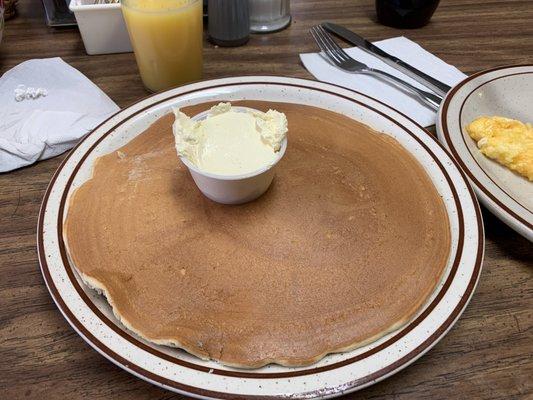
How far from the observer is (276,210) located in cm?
93

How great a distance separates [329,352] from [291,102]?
74 centimetres

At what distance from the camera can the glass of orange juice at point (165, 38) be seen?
48.5 inches

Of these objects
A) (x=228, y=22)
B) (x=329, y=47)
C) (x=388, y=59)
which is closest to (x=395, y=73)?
(x=388, y=59)

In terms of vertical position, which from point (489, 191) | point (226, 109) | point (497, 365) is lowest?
point (497, 365)

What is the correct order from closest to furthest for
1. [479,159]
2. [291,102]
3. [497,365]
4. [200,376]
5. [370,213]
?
[200,376] → [497,365] → [370,213] → [479,159] → [291,102]

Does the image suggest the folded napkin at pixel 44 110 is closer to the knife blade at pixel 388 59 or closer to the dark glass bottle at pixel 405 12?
the knife blade at pixel 388 59

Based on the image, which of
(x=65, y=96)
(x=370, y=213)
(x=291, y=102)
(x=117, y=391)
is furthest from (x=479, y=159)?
(x=65, y=96)

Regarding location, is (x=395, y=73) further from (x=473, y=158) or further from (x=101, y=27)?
(x=101, y=27)

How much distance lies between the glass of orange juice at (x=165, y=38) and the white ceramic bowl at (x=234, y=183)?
1.88ft

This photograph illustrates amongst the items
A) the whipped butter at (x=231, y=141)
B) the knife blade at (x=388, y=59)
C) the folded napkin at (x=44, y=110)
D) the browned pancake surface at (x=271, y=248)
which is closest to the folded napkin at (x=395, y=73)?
the knife blade at (x=388, y=59)

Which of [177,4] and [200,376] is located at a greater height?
[177,4]

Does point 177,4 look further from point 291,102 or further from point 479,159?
point 479,159

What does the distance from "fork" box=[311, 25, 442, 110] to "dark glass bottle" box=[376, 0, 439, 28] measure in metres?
0.27

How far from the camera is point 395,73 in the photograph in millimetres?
1476
